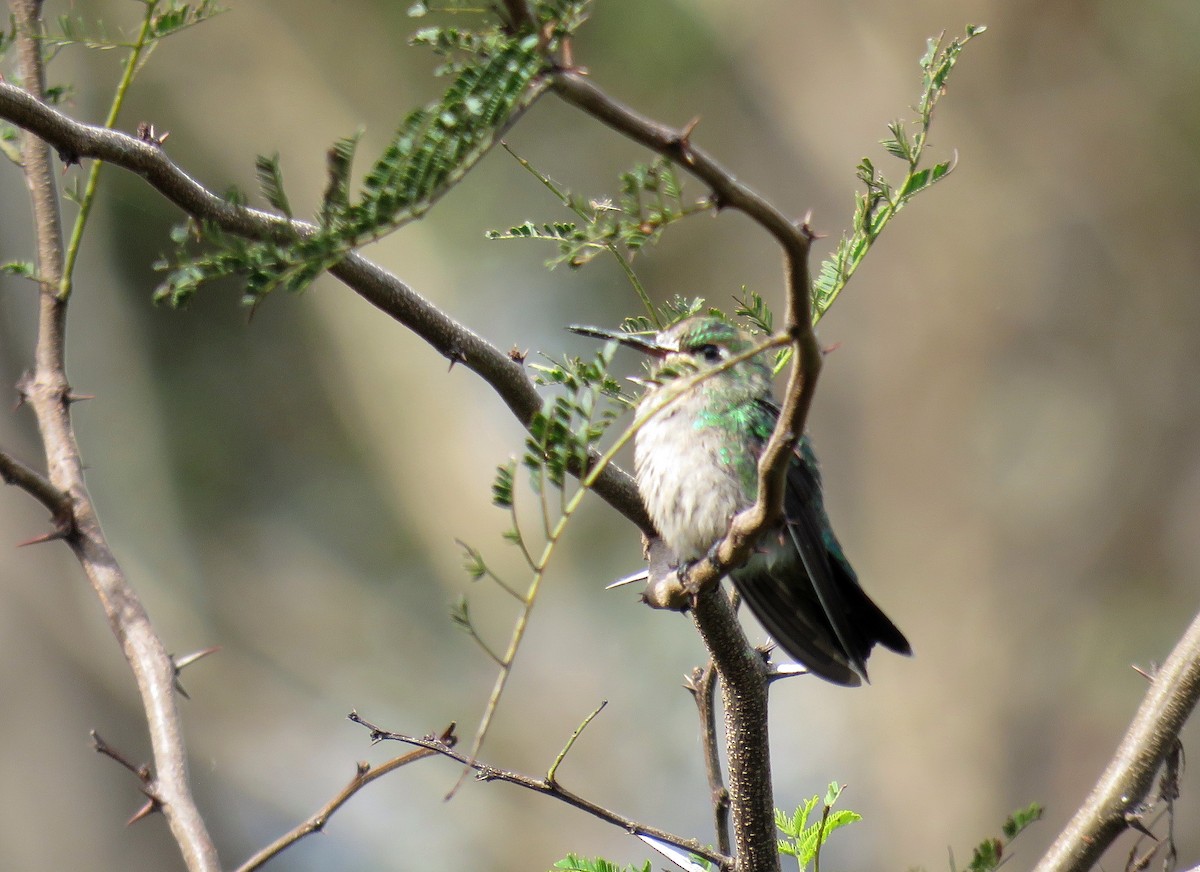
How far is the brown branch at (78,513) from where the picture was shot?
3191 mm

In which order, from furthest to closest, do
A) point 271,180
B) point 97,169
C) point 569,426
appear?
point 97,169 < point 569,426 < point 271,180

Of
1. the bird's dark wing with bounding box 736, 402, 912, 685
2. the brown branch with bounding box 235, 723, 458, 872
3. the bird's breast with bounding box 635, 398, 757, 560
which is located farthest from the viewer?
the bird's breast with bounding box 635, 398, 757, 560

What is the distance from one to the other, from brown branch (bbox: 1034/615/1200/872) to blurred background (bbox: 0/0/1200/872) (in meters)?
11.0

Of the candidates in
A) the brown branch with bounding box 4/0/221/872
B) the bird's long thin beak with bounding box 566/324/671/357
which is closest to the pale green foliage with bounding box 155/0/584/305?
the brown branch with bounding box 4/0/221/872

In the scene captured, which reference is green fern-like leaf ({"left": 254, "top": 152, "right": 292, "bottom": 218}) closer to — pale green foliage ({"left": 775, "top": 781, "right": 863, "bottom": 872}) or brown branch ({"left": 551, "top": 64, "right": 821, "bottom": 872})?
brown branch ({"left": 551, "top": 64, "right": 821, "bottom": 872})

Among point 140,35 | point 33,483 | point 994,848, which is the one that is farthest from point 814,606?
point 140,35

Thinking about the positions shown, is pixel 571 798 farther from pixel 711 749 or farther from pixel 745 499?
pixel 745 499

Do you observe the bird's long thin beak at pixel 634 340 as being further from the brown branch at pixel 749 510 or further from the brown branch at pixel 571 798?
the brown branch at pixel 571 798

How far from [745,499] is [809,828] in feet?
4.95

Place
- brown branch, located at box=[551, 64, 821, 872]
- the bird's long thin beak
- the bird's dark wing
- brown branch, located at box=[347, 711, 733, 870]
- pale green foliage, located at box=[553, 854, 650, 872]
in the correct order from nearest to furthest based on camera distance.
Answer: brown branch, located at box=[551, 64, 821, 872] < brown branch, located at box=[347, 711, 733, 870] < pale green foliage, located at box=[553, 854, 650, 872] < the bird's dark wing < the bird's long thin beak

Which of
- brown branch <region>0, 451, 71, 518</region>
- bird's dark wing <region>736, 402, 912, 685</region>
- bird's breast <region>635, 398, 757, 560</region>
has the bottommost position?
bird's dark wing <region>736, 402, 912, 685</region>

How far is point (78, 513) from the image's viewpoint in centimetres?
354

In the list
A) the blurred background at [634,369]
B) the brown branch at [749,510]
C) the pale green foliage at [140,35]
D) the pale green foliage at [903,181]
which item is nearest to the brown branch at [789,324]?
the brown branch at [749,510]

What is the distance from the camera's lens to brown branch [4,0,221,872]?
3.19m
